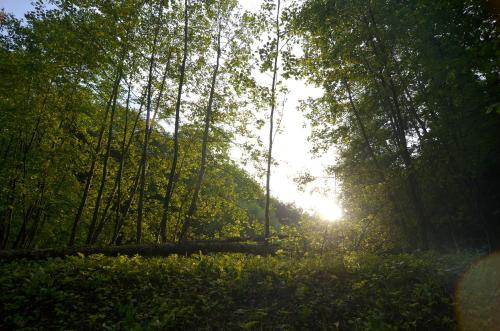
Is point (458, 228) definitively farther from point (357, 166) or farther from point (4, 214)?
point (4, 214)

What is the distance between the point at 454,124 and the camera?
523 inches

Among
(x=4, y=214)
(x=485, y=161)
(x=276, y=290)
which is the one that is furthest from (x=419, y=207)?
(x=4, y=214)

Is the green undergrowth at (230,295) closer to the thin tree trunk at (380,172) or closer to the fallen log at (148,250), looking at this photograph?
the fallen log at (148,250)

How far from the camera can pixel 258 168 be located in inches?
711

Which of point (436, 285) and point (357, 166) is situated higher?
point (357, 166)

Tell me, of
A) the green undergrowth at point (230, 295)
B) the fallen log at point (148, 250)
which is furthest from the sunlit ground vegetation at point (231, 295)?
the fallen log at point (148, 250)

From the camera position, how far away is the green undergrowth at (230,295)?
244 inches

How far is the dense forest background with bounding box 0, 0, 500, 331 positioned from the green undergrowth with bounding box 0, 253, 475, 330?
5 centimetres

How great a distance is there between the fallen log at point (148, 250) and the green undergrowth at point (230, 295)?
6.20 feet

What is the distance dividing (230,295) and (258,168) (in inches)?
434

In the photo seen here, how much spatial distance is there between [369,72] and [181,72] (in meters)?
8.79

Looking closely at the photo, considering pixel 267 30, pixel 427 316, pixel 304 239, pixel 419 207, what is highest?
pixel 267 30

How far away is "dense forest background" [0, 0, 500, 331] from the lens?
22.6ft

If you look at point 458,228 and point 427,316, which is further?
point 458,228
